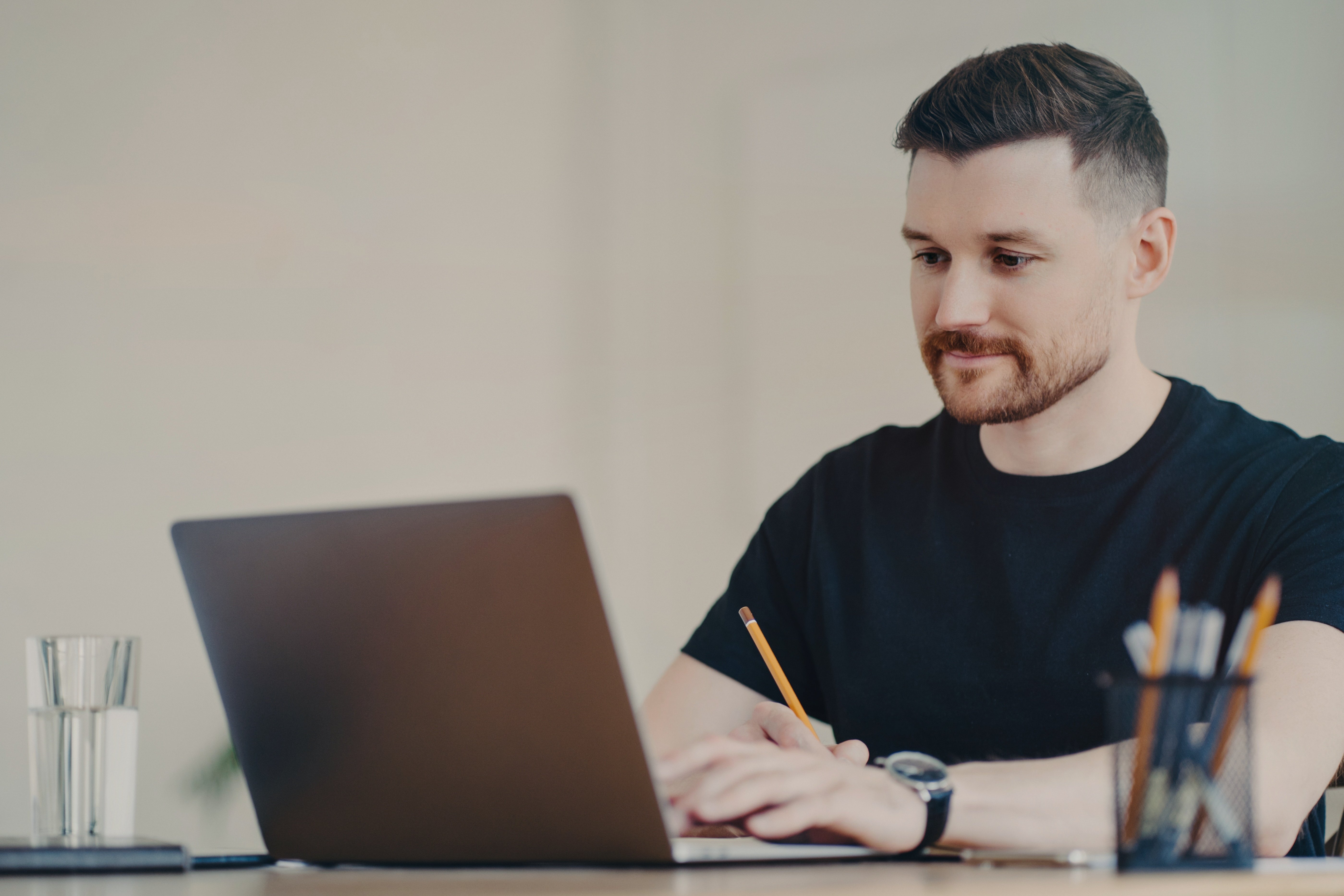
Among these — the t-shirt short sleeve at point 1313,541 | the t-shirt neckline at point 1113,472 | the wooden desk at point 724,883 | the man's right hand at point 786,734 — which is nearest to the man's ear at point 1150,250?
the t-shirt neckline at point 1113,472

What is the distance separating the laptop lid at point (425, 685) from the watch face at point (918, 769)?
0.15 meters

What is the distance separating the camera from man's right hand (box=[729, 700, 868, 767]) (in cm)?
85

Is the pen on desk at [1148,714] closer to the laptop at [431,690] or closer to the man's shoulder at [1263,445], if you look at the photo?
the laptop at [431,690]

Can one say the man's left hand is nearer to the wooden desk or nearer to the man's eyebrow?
the wooden desk

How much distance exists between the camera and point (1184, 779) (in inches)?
22.3

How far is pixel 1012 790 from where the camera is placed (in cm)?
74

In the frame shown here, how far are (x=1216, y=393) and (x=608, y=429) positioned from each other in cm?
145

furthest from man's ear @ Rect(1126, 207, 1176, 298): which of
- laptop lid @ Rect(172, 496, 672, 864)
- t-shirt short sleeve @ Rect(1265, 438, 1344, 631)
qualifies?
laptop lid @ Rect(172, 496, 672, 864)

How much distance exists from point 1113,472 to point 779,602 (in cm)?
44

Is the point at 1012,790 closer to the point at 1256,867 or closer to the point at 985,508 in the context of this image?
the point at 1256,867

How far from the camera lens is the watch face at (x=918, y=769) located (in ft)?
2.30

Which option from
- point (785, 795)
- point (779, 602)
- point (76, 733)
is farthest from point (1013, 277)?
point (76, 733)

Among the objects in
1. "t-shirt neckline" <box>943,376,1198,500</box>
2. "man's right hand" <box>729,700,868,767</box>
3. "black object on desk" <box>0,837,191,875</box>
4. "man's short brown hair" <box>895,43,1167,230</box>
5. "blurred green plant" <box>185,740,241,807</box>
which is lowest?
"blurred green plant" <box>185,740,241,807</box>

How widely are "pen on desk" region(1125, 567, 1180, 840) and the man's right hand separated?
0.88 ft
